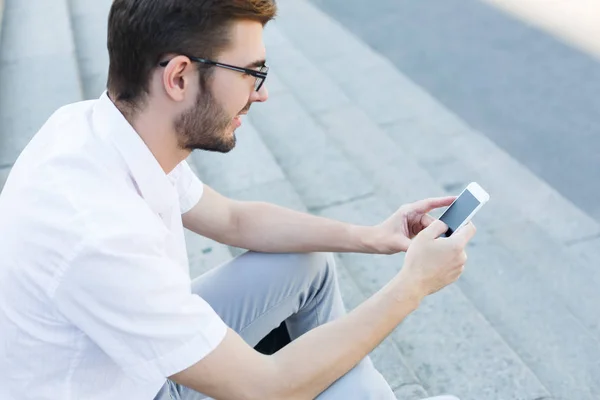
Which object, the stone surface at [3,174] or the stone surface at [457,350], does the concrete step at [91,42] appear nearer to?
the stone surface at [3,174]

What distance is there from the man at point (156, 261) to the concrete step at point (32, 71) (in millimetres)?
1794

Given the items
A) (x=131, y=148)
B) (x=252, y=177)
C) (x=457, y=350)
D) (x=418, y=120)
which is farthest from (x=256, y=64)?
(x=418, y=120)

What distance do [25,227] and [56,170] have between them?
124mm

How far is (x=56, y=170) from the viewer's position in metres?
1.16

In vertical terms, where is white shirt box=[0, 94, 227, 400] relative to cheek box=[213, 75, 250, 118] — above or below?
below

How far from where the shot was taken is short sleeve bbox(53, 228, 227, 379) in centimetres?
104

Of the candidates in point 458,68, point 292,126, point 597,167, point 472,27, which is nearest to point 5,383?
point 292,126

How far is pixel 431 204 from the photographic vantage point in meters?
1.68

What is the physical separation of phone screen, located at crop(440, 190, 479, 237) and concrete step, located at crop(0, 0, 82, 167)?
2090mm

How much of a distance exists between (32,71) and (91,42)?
812mm

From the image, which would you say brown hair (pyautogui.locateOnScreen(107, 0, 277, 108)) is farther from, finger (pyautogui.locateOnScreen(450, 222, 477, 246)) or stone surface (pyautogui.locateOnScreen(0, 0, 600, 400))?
stone surface (pyautogui.locateOnScreen(0, 0, 600, 400))

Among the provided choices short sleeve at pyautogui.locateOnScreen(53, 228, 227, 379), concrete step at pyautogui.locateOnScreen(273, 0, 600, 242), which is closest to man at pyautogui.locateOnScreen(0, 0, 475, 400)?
short sleeve at pyautogui.locateOnScreen(53, 228, 227, 379)

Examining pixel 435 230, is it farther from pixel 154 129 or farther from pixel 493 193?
pixel 493 193

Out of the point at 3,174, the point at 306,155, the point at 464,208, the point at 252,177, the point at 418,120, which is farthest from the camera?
the point at 418,120
